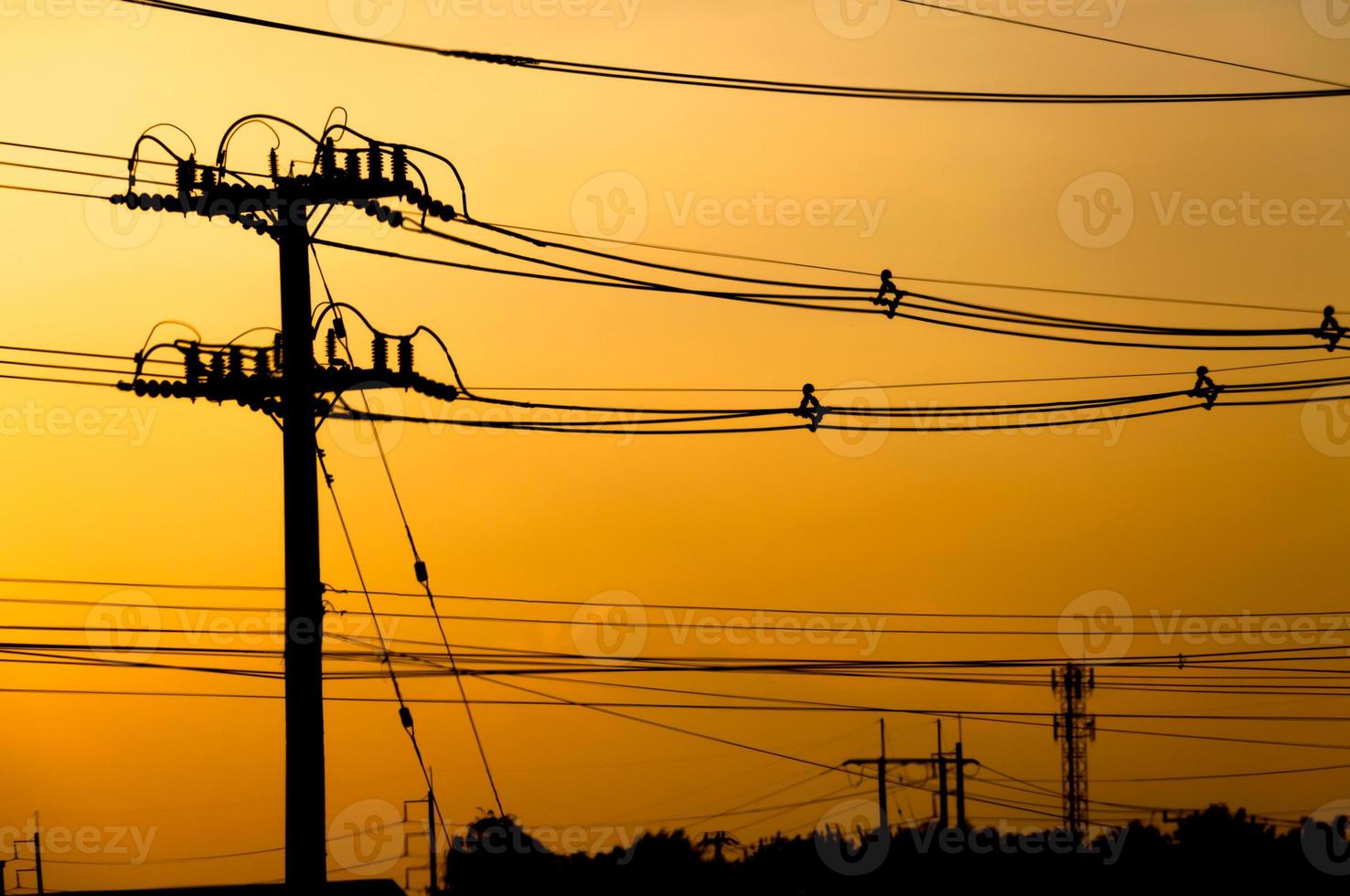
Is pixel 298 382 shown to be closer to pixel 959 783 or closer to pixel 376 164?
pixel 376 164

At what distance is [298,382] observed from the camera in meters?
23.6

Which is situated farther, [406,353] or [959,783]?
[959,783]

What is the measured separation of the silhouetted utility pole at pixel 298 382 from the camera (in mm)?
22984

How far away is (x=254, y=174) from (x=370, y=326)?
2339 millimetres

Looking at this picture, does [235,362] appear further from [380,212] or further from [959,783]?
[959,783]

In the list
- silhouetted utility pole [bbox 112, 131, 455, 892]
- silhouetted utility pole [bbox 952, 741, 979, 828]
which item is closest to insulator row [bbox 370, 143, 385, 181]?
silhouetted utility pole [bbox 112, 131, 455, 892]

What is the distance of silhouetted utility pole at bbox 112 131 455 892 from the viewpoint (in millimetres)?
22984

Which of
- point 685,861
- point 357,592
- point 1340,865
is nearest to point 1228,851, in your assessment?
point 1340,865

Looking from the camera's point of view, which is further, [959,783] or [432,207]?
[959,783]

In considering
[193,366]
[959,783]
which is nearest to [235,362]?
[193,366]

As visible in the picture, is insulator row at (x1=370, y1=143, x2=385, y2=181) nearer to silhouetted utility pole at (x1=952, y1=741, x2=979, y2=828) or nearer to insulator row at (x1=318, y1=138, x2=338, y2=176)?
insulator row at (x1=318, y1=138, x2=338, y2=176)

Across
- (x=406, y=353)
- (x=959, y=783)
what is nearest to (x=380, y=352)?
(x=406, y=353)

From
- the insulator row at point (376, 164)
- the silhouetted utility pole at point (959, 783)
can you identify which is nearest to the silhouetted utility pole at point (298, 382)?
the insulator row at point (376, 164)

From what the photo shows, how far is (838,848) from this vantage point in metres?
114
